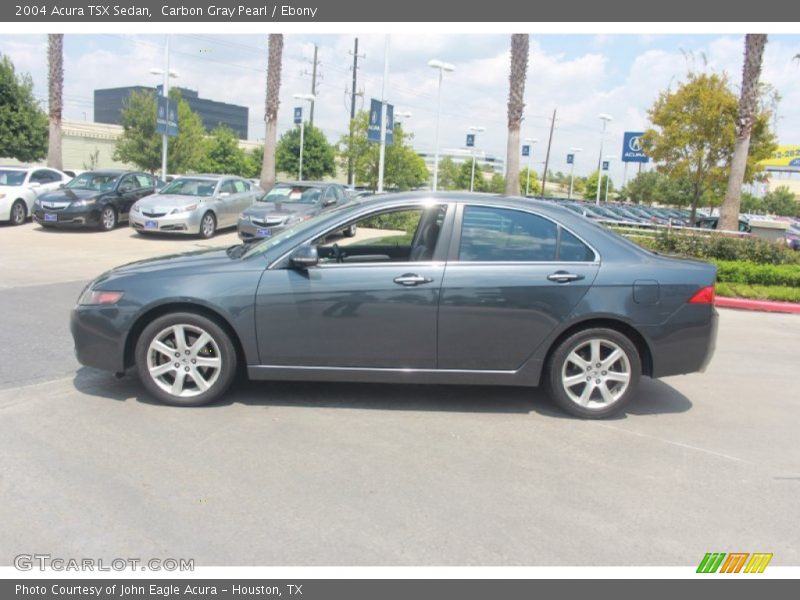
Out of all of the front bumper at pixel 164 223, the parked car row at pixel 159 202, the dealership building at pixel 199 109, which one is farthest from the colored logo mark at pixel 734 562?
the dealership building at pixel 199 109

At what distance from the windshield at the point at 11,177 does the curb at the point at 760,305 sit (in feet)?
60.1

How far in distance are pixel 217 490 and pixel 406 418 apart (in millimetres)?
1701

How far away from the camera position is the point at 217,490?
12.7 feet

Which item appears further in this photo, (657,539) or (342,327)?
(342,327)

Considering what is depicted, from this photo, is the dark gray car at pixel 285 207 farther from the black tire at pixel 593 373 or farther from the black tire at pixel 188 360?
the black tire at pixel 593 373

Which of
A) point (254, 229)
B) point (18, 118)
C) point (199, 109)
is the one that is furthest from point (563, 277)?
point (199, 109)

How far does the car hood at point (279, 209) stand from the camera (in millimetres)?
15867

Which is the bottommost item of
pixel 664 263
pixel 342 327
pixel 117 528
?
pixel 117 528

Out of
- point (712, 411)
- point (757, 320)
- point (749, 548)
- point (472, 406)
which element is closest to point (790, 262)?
point (757, 320)

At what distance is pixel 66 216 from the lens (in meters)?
17.1

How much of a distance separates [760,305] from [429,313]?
29.1ft

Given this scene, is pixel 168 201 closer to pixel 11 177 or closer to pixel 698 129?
pixel 11 177

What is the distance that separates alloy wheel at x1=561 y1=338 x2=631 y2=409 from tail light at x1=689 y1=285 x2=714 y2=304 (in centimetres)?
69

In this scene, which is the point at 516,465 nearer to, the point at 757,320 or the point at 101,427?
the point at 101,427
